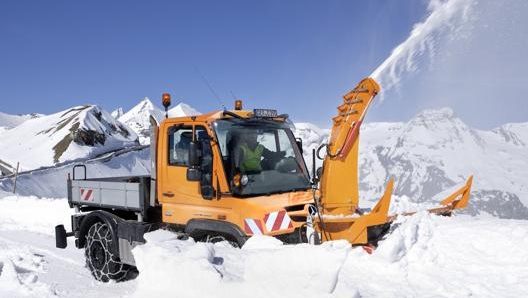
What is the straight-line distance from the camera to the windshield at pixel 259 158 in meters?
5.63

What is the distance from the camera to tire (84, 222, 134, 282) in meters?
6.97

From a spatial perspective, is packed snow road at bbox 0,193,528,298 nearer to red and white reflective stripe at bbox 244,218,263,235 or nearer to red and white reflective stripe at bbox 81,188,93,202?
red and white reflective stripe at bbox 244,218,263,235

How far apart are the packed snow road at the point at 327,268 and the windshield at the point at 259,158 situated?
0.81 m

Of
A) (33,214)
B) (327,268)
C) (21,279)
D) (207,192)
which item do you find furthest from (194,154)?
(33,214)

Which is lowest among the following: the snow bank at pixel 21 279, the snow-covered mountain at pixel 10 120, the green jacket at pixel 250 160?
Result: the snow bank at pixel 21 279

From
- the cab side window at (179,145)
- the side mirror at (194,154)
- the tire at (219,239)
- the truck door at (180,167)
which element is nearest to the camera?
the tire at (219,239)

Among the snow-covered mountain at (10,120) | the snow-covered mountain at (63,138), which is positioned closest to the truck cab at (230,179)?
the snow-covered mountain at (63,138)

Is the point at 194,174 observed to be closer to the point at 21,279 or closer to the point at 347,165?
the point at 347,165

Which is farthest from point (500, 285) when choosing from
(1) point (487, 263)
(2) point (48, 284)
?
(2) point (48, 284)

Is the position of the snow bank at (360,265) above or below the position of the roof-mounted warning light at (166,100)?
below

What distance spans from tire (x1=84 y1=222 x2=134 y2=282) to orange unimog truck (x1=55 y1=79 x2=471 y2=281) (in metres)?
0.01

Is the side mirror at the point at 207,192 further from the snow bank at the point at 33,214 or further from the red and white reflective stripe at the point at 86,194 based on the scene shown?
the snow bank at the point at 33,214

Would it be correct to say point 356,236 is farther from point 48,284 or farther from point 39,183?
point 39,183

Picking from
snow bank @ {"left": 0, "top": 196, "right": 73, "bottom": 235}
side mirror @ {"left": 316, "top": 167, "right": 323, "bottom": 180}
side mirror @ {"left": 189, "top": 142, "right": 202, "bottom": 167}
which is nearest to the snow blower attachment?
side mirror @ {"left": 316, "top": 167, "right": 323, "bottom": 180}
